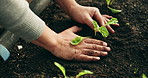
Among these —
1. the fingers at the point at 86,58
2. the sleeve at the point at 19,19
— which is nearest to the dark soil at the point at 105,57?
the fingers at the point at 86,58

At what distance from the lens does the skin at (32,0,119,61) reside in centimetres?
136

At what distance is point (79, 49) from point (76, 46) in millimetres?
24

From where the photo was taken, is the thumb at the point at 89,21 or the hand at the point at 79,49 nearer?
the hand at the point at 79,49

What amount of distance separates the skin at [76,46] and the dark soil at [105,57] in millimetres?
34

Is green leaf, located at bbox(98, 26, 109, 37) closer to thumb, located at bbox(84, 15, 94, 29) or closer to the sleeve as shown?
thumb, located at bbox(84, 15, 94, 29)

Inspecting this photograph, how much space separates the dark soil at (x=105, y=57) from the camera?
133 cm

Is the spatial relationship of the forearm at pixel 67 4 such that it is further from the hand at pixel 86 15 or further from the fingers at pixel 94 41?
the fingers at pixel 94 41

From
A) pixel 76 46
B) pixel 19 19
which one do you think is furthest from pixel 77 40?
pixel 19 19

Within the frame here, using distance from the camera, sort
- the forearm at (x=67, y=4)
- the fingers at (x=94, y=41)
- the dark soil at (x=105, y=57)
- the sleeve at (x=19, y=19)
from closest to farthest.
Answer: the sleeve at (x=19, y=19), the dark soil at (x=105, y=57), the fingers at (x=94, y=41), the forearm at (x=67, y=4)

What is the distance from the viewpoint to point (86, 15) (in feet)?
5.00

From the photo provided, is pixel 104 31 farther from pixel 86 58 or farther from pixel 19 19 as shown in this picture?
pixel 19 19

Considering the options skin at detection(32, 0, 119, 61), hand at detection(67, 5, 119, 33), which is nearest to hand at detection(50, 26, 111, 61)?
skin at detection(32, 0, 119, 61)

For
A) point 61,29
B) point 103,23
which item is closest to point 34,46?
point 61,29

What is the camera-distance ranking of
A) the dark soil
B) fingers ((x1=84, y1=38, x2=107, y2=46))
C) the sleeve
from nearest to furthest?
1. the sleeve
2. the dark soil
3. fingers ((x1=84, y1=38, x2=107, y2=46))
